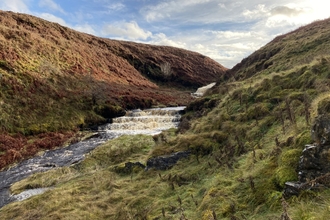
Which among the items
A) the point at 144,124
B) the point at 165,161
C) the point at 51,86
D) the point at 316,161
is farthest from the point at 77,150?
the point at 316,161

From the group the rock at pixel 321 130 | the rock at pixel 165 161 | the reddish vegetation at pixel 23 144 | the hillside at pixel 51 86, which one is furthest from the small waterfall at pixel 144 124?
the rock at pixel 321 130

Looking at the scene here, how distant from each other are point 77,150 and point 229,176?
57.7ft

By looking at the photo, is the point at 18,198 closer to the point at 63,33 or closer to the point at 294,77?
the point at 294,77

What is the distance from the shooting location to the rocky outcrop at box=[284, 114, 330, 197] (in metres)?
5.16

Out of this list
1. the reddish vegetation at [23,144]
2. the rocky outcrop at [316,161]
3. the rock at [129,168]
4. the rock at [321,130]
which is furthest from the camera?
the reddish vegetation at [23,144]

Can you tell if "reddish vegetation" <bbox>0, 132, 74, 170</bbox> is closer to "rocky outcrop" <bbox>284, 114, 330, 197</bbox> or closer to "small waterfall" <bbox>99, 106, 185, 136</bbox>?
"small waterfall" <bbox>99, 106, 185, 136</bbox>

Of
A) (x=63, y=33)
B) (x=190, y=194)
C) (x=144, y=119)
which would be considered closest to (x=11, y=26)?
(x=63, y=33)

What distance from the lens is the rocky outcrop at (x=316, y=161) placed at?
5.16m

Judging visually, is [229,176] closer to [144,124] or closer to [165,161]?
[165,161]

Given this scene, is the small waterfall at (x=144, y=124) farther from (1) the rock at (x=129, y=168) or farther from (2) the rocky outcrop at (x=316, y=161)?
(2) the rocky outcrop at (x=316, y=161)

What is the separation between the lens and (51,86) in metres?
35.7

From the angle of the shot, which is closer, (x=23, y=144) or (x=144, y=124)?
(x=23, y=144)

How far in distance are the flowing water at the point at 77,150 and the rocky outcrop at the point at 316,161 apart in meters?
12.5

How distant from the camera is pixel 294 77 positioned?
1270 cm
